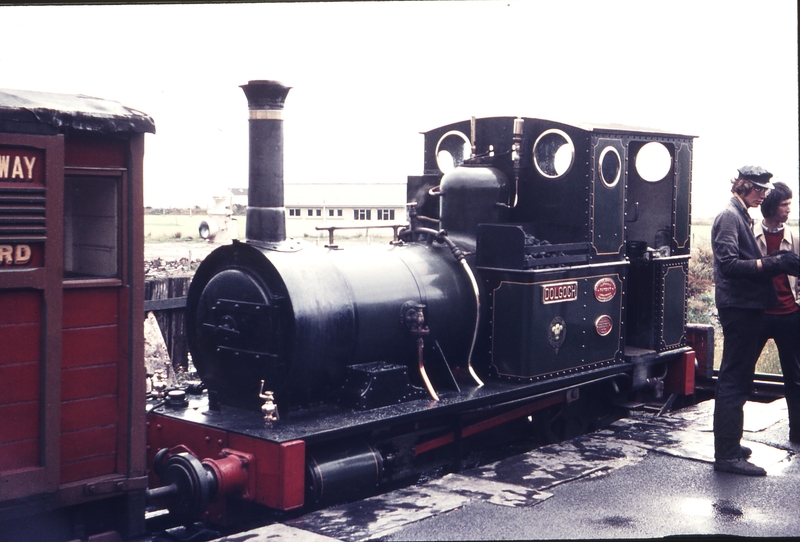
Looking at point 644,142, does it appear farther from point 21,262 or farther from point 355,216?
point 21,262

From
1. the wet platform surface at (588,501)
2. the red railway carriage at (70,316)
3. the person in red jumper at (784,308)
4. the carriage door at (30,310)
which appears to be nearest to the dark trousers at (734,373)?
the wet platform surface at (588,501)

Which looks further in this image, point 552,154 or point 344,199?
point 344,199

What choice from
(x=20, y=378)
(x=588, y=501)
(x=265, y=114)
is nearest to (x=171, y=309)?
(x=265, y=114)

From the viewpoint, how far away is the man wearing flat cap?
5.33 m

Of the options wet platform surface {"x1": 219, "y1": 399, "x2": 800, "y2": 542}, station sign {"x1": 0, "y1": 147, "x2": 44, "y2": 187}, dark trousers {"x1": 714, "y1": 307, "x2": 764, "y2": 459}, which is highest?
station sign {"x1": 0, "y1": 147, "x2": 44, "y2": 187}

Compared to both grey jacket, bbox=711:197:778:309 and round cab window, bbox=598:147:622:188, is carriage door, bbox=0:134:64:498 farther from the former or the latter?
round cab window, bbox=598:147:622:188

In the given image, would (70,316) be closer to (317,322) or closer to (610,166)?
(317,322)

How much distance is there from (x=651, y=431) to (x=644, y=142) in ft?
7.94

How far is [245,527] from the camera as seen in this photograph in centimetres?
510

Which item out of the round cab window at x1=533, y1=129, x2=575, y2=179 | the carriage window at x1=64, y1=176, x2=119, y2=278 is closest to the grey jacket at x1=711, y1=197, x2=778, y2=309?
the round cab window at x1=533, y1=129, x2=575, y2=179

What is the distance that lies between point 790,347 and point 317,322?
3.43 m

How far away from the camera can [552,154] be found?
666 centimetres

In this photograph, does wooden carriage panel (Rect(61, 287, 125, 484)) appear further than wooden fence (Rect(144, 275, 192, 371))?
No

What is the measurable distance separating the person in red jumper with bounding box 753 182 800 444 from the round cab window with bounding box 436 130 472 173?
2.38 meters
